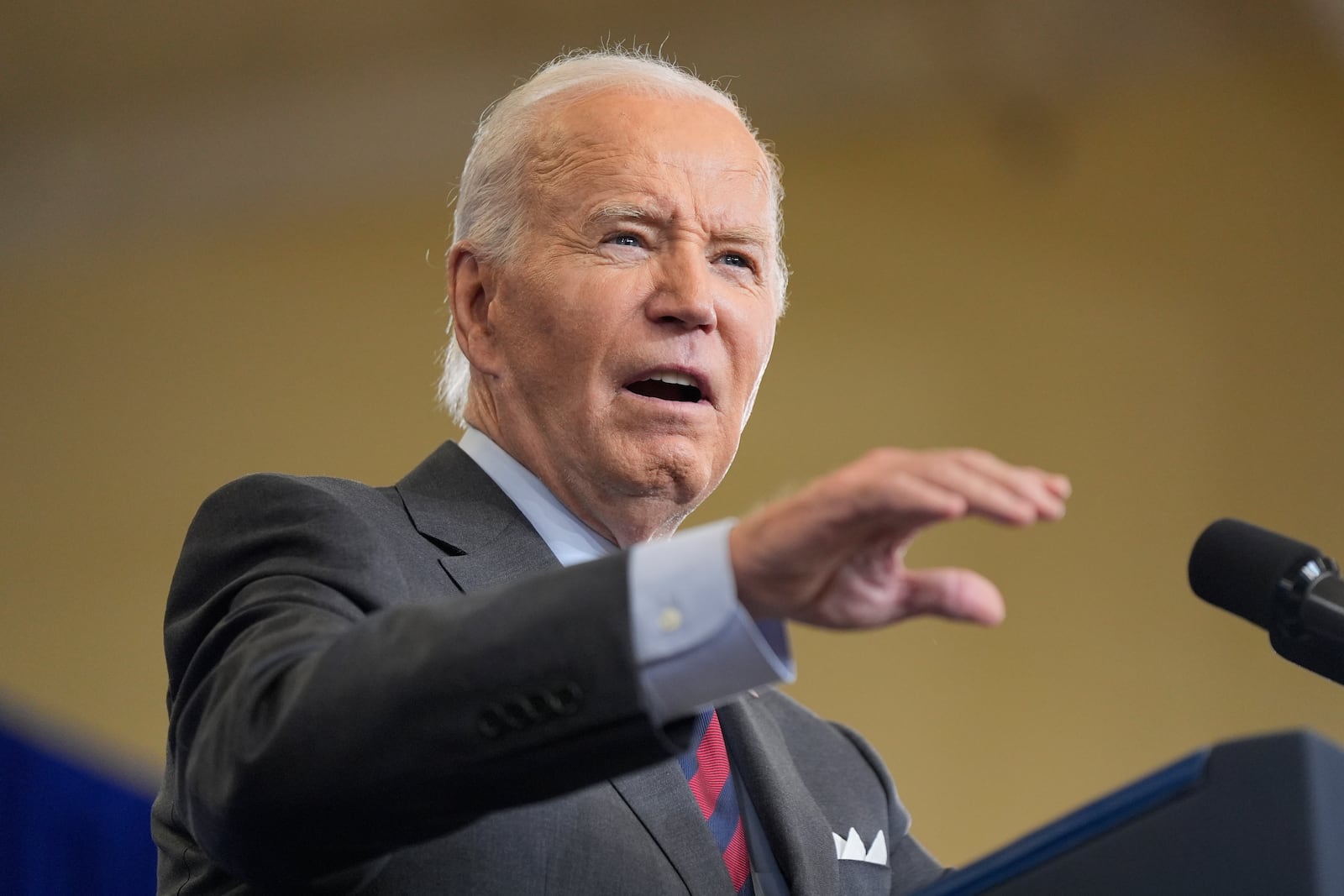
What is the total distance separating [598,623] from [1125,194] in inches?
209

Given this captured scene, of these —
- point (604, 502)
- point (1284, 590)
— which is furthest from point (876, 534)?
point (604, 502)

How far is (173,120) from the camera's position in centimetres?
567

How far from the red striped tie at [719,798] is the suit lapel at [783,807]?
0.03m

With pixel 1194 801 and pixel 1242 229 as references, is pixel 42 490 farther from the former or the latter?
pixel 1194 801

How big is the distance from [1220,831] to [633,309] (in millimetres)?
1134

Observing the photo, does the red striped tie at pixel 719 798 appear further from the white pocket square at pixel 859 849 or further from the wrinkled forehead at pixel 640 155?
the wrinkled forehead at pixel 640 155

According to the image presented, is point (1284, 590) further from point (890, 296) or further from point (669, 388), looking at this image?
point (890, 296)

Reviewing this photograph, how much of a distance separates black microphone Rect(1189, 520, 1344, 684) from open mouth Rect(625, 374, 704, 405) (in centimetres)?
68

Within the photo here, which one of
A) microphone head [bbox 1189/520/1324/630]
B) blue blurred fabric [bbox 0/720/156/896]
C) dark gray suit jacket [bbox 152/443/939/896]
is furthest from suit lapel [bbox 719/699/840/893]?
blue blurred fabric [bbox 0/720/156/896]

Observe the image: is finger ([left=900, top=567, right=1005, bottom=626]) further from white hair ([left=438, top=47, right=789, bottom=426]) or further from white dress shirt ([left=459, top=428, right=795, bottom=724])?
white hair ([left=438, top=47, right=789, bottom=426])

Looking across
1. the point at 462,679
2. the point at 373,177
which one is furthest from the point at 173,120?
the point at 462,679

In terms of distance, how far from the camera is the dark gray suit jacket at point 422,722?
1.08 m

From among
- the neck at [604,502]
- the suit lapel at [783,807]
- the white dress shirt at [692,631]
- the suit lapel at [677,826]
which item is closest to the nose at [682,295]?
the neck at [604,502]

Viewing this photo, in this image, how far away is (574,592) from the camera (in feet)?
3.54
